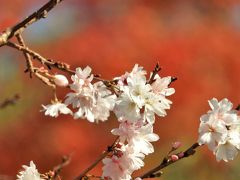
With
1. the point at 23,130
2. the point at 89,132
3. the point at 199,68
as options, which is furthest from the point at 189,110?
the point at 23,130

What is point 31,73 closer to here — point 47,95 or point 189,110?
point 47,95

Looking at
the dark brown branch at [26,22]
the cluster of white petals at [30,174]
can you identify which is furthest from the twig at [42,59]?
the cluster of white petals at [30,174]

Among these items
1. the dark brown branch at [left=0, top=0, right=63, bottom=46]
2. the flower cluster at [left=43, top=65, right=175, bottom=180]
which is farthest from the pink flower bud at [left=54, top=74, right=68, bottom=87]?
the dark brown branch at [left=0, top=0, right=63, bottom=46]

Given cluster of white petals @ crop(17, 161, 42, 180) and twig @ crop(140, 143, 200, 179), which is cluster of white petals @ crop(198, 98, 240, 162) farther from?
cluster of white petals @ crop(17, 161, 42, 180)

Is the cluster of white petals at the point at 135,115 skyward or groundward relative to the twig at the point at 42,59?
groundward

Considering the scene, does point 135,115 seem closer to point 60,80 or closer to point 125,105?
point 125,105

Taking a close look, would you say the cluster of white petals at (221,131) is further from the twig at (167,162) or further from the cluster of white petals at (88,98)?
→ the cluster of white petals at (88,98)
